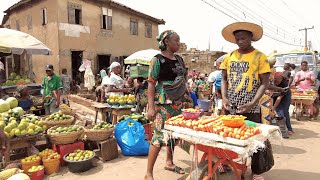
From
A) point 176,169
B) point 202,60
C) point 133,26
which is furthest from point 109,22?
point 176,169

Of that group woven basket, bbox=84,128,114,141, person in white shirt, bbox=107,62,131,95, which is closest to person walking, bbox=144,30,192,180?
woven basket, bbox=84,128,114,141

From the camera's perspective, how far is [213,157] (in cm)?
308

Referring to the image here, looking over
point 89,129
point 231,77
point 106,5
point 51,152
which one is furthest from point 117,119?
point 106,5

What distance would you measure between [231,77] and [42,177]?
3.23 metres

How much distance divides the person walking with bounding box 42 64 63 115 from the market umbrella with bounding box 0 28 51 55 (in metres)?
2.76

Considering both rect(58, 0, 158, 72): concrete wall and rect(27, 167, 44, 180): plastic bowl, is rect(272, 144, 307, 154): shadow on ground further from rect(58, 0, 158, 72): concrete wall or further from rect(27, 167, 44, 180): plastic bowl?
rect(58, 0, 158, 72): concrete wall

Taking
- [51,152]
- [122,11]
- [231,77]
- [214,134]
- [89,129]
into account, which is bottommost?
[51,152]

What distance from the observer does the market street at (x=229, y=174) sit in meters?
3.92

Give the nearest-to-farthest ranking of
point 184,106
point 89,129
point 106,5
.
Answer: point 184,106 → point 89,129 → point 106,5

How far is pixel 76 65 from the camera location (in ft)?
57.4

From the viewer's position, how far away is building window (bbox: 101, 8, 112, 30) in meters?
18.3

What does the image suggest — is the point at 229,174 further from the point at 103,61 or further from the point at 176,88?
the point at 103,61

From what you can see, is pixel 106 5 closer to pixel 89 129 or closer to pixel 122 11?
pixel 122 11

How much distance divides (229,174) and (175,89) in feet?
4.98
